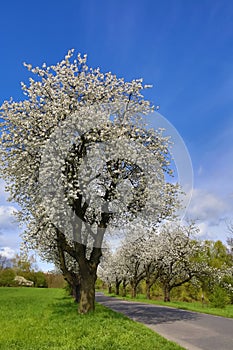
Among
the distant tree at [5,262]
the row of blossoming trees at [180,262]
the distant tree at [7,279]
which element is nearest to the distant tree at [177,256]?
the row of blossoming trees at [180,262]

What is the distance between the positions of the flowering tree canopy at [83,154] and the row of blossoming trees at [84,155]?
0.15ft

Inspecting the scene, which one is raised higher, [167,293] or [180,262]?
[180,262]

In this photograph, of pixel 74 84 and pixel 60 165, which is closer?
pixel 60 165

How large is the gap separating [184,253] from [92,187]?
24.2 m

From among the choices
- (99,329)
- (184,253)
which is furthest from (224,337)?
(184,253)

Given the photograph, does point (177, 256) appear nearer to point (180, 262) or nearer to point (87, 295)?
point (180, 262)

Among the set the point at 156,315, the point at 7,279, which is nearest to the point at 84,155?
the point at 156,315

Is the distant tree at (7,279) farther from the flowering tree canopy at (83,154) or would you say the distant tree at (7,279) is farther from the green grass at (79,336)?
the green grass at (79,336)

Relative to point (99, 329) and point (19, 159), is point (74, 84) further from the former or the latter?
point (99, 329)

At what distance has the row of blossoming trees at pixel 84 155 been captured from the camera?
1495 centimetres

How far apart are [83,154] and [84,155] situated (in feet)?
0.23

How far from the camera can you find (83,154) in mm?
15711

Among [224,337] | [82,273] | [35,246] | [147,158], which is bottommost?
[224,337]

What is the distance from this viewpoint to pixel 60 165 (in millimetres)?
14180
